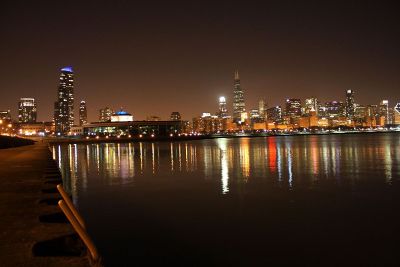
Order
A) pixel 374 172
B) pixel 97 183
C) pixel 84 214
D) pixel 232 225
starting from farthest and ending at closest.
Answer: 1. pixel 374 172
2. pixel 97 183
3. pixel 84 214
4. pixel 232 225

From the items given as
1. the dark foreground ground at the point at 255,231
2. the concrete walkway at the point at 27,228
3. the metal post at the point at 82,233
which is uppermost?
the metal post at the point at 82,233

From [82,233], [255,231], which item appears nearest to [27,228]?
[82,233]

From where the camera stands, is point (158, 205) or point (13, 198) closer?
point (13, 198)

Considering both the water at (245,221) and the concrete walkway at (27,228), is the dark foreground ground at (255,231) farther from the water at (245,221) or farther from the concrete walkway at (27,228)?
the concrete walkway at (27,228)

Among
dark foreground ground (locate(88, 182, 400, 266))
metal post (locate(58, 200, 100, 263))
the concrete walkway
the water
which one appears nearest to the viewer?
metal post (locate(58, 200, 100, 263))

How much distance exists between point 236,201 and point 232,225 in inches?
198

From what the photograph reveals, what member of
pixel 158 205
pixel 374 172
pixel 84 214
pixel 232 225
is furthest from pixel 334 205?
pixel 374 172

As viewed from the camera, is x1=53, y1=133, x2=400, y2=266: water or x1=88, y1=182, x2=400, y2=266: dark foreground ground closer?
x1=88, y1=182, x2=400, y2=266: dark foreground ground

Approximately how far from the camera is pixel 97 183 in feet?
93.5

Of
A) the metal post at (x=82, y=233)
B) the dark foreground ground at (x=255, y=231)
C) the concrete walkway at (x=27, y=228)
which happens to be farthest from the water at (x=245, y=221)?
the metal post at (x=82, y=233)

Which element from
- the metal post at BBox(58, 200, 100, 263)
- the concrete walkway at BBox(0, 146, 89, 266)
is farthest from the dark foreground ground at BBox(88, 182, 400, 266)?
the metal post at BBox(58, 200, 100, 263)

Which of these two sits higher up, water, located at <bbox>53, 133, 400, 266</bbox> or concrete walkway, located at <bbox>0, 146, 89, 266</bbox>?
concrete walkway, located at <bbox>0, 146, 89, 266</bbox>

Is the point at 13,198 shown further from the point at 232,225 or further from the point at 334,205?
the point at 334,205

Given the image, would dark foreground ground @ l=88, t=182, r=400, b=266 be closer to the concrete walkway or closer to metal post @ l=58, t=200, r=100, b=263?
the concrete walkway
